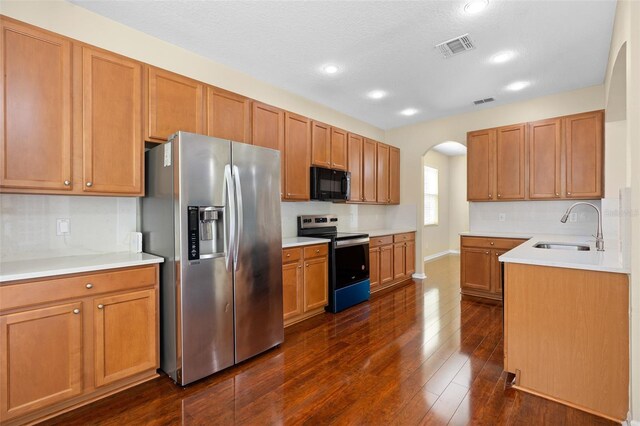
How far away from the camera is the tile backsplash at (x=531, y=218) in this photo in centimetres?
396

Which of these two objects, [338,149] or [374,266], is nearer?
[338,149]

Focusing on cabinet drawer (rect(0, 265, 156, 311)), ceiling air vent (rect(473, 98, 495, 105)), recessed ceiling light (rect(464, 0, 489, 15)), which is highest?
ceiling air vent (rect(473, 98, 495, 105))

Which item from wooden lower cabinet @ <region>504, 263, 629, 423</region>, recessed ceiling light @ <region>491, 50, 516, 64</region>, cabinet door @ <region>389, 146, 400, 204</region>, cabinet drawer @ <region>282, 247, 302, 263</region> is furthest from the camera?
cabinet door @ <region>389, 146, 400, 204</region>

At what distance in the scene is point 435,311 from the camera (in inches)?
147

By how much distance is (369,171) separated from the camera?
499cm

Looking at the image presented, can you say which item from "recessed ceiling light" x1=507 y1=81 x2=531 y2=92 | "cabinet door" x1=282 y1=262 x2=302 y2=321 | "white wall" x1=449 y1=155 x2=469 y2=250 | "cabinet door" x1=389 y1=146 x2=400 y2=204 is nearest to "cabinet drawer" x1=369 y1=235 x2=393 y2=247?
"cabinet door" x1=389 y1=146 x2=400 y2=204

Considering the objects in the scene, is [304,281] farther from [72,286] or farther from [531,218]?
[531,218]

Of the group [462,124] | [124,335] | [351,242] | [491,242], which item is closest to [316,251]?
[351,242]

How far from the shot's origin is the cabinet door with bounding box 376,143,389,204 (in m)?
5.20

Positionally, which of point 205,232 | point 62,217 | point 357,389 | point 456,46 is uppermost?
point 456,46

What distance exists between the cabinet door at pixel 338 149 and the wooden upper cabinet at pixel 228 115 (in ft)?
4.67

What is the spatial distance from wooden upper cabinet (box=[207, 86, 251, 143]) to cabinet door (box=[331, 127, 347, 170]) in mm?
1424

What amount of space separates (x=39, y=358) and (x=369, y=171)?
4354mm

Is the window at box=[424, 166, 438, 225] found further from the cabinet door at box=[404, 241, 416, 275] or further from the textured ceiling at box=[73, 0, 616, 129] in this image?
the textured ceiling at box=[73, 0, 616, 129]
